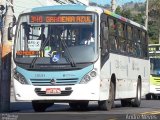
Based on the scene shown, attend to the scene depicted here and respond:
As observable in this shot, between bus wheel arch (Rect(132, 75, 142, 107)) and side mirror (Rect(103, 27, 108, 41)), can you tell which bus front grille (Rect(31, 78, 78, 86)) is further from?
bus wheel arch (Rect(132, 75, 142, 107))

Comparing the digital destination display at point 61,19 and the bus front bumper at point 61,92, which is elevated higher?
the digital destination display at point 61,19

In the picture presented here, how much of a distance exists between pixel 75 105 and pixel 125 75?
2175 mm

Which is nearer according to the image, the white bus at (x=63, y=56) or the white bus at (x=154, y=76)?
the white bus at (x=63, y=56)

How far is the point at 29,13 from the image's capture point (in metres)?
19.6

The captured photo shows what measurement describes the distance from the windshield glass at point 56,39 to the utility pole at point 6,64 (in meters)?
1.14

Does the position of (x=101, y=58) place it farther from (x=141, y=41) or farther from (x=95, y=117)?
(x=141, y=41)

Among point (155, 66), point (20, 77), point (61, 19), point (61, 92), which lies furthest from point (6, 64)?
point (155, 66)

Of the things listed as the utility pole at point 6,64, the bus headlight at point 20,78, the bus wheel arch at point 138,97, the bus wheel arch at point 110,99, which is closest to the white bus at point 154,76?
the bus wheel arch at point 138,97

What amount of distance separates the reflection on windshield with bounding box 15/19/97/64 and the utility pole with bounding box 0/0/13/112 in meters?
1.20

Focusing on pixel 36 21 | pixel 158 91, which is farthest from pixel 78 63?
pixel 158 91

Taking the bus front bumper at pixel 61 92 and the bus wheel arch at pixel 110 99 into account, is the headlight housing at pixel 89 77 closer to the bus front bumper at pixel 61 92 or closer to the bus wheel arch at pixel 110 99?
the bus front bumper at pixel 61 92

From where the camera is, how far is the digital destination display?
19.4m

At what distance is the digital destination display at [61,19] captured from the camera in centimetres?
1941

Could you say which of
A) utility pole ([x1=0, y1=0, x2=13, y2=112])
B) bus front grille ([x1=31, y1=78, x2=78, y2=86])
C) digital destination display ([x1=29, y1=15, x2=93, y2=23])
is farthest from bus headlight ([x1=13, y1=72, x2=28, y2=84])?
digital destination display ([x1=29, y1=15, x2=93, y2=23])
